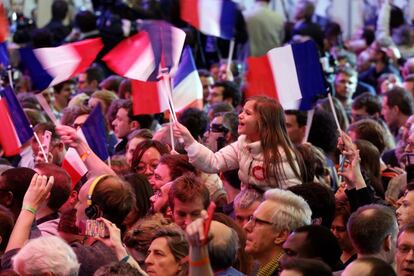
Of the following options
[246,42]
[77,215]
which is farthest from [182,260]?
[246,42]

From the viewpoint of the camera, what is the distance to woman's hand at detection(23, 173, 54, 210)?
351 inches

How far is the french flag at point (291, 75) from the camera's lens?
1112 centimetres

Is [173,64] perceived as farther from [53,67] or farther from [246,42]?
[246,42]

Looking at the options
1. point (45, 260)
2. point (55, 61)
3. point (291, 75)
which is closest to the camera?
point (45, 260)

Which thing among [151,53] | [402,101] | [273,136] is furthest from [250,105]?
[402,101]

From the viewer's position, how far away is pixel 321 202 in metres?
8.95

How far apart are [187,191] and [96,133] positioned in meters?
2.79

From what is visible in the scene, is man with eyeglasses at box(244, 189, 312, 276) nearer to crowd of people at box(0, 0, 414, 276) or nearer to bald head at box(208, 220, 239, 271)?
crowd of people at box(0, 0, 414, 276)

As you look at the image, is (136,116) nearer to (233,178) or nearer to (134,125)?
(134,125)

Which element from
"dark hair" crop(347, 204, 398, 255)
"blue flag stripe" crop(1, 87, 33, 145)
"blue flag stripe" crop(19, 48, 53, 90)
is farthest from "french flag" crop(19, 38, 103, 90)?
"dark hair" crop(347, 204, 398, 255)

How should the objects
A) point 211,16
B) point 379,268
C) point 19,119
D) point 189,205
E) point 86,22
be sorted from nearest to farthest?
1. point 379,268
2. point 189,205
3. point 19,119
4. point 211,16
5. point 86,22

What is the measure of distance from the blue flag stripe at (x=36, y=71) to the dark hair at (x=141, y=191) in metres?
2.02

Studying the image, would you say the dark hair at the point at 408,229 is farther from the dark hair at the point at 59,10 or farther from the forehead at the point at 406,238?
the dark hair at the point at 59,10

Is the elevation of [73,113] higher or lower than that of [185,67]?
lower
